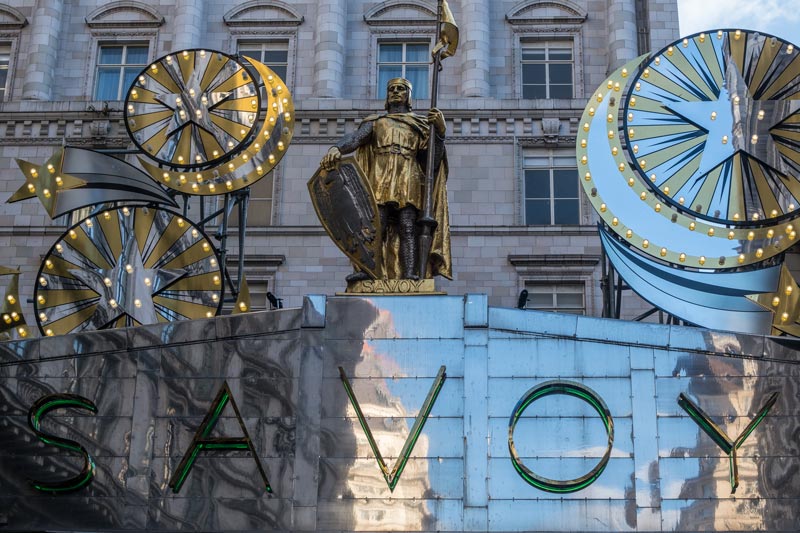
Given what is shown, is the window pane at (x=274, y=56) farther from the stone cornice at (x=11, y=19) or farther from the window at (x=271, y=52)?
the stone cornice at (x=11, y=19)

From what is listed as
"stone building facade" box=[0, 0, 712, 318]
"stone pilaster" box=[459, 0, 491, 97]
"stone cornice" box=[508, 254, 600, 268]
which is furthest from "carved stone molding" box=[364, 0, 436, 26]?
"stone cornice" box=[508, 254, 600, 268]

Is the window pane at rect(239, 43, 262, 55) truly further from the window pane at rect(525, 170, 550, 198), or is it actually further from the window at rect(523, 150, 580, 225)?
the window pane at rect(525, 170, 550, 198)

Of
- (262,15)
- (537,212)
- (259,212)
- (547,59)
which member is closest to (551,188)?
(537,212)

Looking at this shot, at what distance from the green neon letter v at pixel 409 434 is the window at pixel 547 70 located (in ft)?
73.9

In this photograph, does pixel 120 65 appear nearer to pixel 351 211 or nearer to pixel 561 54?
pixel 561 54

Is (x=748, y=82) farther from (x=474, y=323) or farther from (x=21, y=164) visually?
(x=21, y=164)

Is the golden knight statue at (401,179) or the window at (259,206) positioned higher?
the window at (259,206)

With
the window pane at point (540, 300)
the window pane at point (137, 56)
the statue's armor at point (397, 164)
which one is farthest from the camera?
the window pane at point (137, 56)

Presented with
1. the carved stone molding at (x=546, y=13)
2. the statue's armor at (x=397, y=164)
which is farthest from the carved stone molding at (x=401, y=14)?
the statue's armor at (x=397, y=164)

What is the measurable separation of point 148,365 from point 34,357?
238cm

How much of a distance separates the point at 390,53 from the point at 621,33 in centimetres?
752

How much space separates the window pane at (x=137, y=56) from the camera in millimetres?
45875

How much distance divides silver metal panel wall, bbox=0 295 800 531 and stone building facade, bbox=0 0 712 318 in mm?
16434

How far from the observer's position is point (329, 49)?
146 ft
